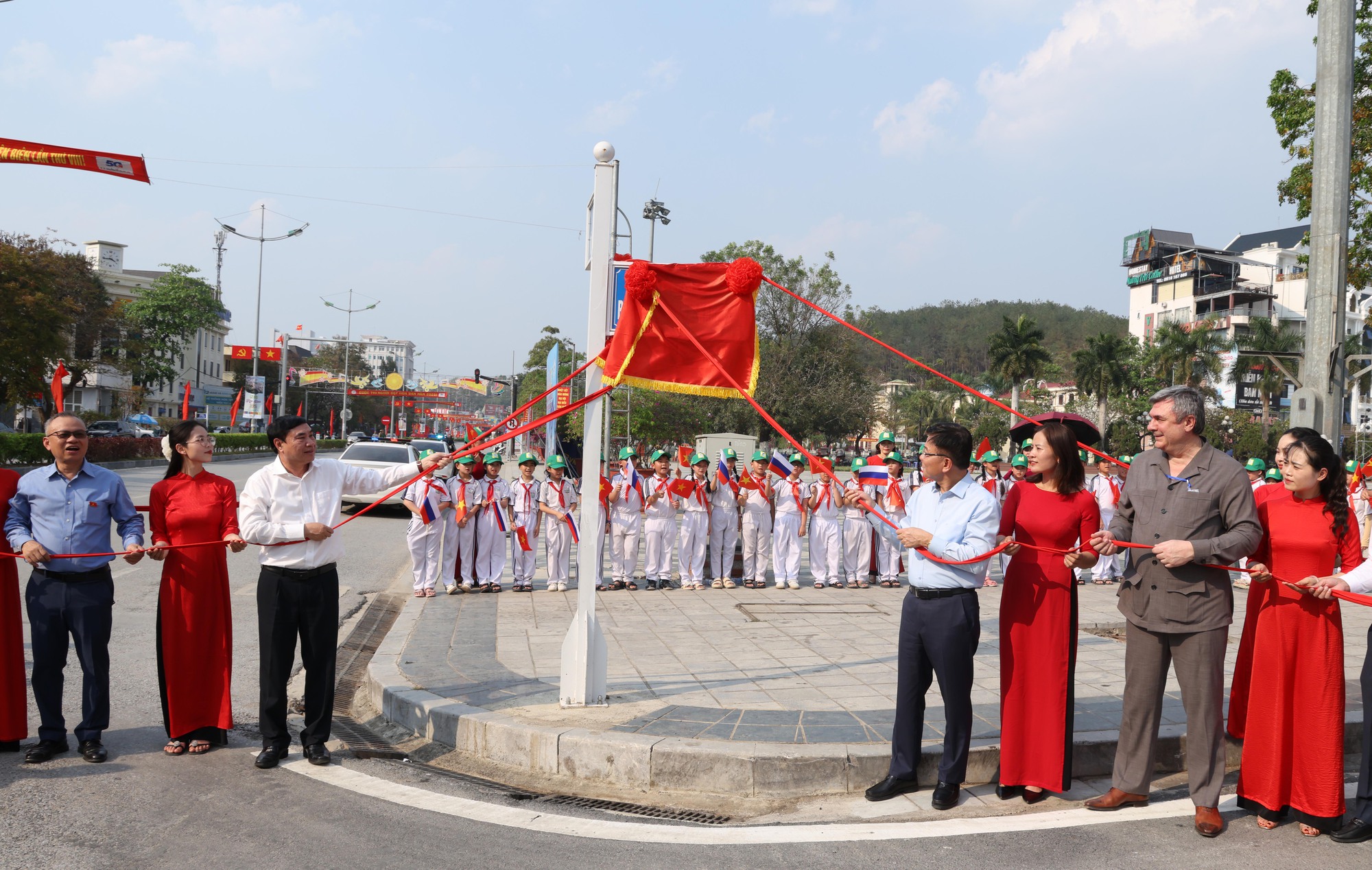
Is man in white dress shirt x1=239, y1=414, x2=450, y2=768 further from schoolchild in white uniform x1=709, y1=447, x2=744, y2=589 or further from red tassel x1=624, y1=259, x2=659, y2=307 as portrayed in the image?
schoolchild in white uniform x1=709, y1=447, x2=744, y2=589

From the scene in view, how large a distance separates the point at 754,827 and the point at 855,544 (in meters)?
8.76

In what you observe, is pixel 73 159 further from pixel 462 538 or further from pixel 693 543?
pixel 693 543

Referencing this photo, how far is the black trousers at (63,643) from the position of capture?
5.05 metres

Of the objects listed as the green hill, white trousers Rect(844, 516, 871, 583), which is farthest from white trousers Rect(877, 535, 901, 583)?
the green hill

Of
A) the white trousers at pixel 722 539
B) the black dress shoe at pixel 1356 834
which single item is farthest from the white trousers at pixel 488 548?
the black dress shoe at pixel 1356 834

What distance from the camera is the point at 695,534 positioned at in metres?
12.5

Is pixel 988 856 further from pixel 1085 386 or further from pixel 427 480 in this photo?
pixel 1085 386

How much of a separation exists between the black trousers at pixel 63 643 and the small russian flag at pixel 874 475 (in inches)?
342

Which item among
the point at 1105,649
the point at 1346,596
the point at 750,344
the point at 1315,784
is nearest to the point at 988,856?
the point at 1315,784

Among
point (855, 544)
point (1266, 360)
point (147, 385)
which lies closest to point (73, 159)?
point (855, 544)

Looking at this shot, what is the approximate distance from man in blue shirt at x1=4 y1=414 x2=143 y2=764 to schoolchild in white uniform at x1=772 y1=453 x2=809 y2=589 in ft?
28.5

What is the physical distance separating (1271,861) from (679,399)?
33225 millimetres

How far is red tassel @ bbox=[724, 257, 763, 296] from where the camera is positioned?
5.88 meters

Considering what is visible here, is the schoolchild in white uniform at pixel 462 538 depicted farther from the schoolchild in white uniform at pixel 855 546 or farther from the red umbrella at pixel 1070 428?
the red umbrella at pixel 1070 428
